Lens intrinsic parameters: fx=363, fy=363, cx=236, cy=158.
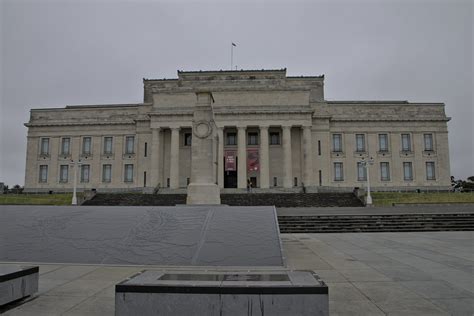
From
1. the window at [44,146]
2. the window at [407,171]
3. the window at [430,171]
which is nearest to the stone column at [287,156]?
the window at [407,171]

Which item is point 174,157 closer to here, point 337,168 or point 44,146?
point 44,146

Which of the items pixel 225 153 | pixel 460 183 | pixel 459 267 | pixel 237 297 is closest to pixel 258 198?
pixel 225 153

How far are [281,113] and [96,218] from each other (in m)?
39.5

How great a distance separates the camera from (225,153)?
5209 centimetres

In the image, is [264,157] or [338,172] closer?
[264,157]

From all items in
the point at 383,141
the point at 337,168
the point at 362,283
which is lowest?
the point at 362,283

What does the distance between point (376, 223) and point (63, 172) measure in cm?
4881

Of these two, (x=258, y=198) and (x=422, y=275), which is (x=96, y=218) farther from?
(x=258, y=198)

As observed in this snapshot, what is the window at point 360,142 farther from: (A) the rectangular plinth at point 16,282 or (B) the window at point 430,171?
(A) the rectangular plinth at point 16,282

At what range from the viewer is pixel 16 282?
19.6 feet

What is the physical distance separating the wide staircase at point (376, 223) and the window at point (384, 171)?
A: 29940 millimetres

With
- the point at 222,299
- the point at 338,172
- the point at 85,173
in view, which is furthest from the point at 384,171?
the point at 222,299

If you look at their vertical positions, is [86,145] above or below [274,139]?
below

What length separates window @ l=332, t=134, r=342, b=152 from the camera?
5388cm
